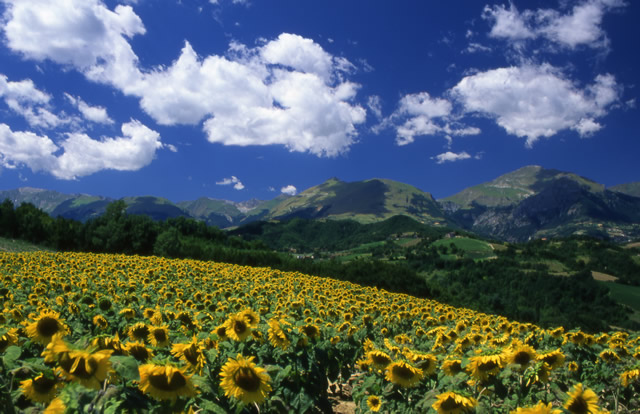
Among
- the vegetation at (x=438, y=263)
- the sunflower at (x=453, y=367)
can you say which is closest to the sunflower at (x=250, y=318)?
the sunflower at (x=453, y=367)

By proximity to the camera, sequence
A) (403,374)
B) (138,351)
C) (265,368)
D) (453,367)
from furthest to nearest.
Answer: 1. (453,367)
2. (403,374)
3. (265,368)
4. (138,351)

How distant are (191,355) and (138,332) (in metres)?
1.23

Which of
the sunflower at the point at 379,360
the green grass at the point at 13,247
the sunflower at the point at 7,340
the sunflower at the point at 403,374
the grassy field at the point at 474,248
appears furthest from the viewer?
the grassy field at the point at 474,248

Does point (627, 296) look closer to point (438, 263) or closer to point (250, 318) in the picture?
point (438, 263)

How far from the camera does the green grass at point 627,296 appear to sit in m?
109

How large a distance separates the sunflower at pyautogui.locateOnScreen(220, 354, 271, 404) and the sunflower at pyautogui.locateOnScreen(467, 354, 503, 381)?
2.38 m

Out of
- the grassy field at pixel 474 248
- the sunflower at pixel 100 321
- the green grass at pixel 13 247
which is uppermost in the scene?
the grassy field at pixel 474 248

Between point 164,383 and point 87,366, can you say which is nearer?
point 87,366

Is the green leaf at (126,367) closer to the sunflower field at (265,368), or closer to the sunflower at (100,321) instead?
the sunflower field at (265,368)

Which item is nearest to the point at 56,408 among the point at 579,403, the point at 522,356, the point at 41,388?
the point at 41,388

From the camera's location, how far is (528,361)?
3928 mm

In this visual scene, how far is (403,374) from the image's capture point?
4312 mm

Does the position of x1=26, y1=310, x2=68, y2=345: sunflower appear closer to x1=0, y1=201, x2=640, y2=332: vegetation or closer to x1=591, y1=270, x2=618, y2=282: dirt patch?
x1=0, y1=201, x2=640, y2=332: vegetation

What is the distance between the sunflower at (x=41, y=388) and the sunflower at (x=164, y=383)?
2.72 ft
